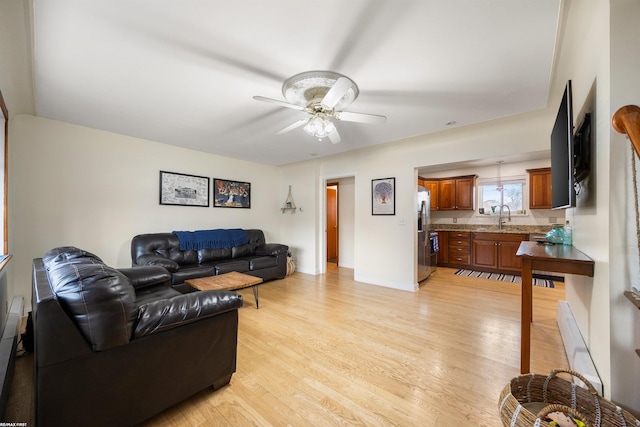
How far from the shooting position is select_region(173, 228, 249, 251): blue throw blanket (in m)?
4.10

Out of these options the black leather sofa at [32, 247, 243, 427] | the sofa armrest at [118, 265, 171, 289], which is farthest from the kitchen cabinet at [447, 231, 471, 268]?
the sofa armrest at [118, 265, 171, 289]

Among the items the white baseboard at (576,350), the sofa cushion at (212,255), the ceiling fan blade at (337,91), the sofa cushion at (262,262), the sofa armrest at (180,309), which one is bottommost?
the white baseboard at (576,350)

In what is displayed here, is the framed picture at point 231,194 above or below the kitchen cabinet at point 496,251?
above

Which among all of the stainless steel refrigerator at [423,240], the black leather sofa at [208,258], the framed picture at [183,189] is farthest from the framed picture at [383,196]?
the framed picture at [183,189]

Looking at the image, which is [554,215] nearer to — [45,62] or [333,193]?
[333,193]

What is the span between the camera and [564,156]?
1.72 meters

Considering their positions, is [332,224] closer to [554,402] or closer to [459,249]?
[459,249]

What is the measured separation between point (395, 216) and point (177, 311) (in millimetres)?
3562

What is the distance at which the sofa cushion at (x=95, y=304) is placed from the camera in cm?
115

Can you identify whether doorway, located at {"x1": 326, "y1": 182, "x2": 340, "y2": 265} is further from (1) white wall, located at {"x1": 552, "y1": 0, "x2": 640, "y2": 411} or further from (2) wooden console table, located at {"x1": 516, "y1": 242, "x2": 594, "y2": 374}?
(1) white wall, located at {"x1": 552, "y1": 0, "x2": 640, "y2": 411}

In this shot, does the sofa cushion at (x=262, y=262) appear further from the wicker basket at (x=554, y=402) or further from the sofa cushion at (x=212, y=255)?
the wicker basket at (x=554, y=402)

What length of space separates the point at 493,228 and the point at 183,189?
6354mm

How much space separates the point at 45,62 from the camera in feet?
6.32

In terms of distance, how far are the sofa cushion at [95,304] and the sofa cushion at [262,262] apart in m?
3.04
